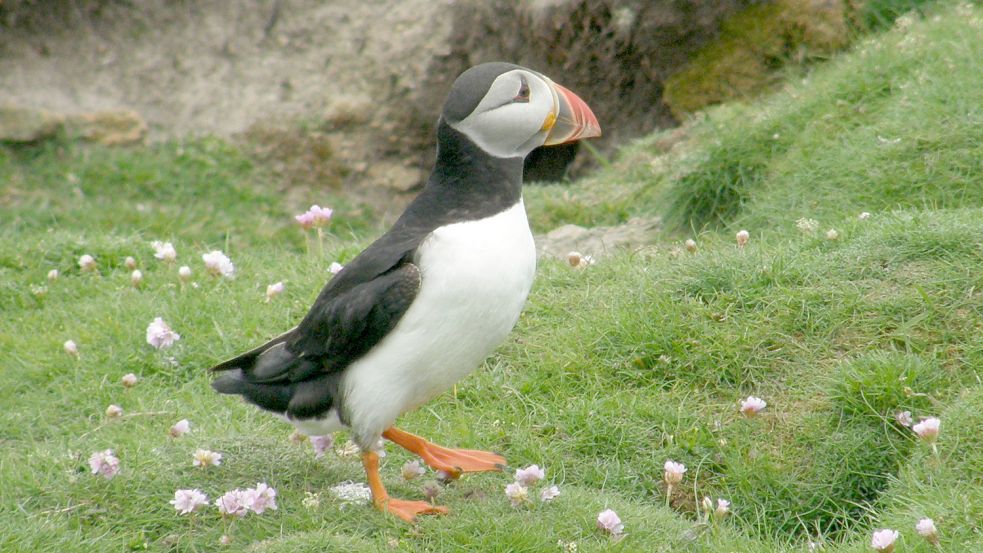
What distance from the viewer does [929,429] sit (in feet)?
11.8

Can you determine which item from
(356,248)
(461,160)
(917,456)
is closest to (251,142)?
(356,248)

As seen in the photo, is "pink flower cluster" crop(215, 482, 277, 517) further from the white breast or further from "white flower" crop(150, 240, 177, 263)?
"white flower" crop(150, 240, 177, 263)

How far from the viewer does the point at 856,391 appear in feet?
13.3

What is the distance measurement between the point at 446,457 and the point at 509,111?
1.12 m

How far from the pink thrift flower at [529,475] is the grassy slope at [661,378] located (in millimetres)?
128

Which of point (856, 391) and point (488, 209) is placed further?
point (856, 391)

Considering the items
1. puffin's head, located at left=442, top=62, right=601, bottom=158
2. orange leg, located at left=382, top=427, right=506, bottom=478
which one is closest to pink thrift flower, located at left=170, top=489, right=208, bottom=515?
orange leg, located at left=382, top=427, right=506, bottom=478

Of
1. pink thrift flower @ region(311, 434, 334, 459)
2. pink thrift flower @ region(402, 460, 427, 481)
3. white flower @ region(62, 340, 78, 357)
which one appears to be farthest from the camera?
white flower @ region(62, 340, 78, 357)

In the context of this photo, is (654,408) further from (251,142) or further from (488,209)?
(251,142)

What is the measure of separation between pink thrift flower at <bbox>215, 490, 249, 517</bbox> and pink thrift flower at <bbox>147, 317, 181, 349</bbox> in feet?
4.81

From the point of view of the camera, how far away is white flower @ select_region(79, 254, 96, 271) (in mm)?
5906

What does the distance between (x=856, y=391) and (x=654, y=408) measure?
2.23 feet

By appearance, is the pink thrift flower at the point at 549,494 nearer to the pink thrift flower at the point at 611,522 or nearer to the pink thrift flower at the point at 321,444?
the pink thrift flower at the point at 611,522

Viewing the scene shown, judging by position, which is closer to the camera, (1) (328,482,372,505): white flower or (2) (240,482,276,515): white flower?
(2) (240,482,276,515): white flower
